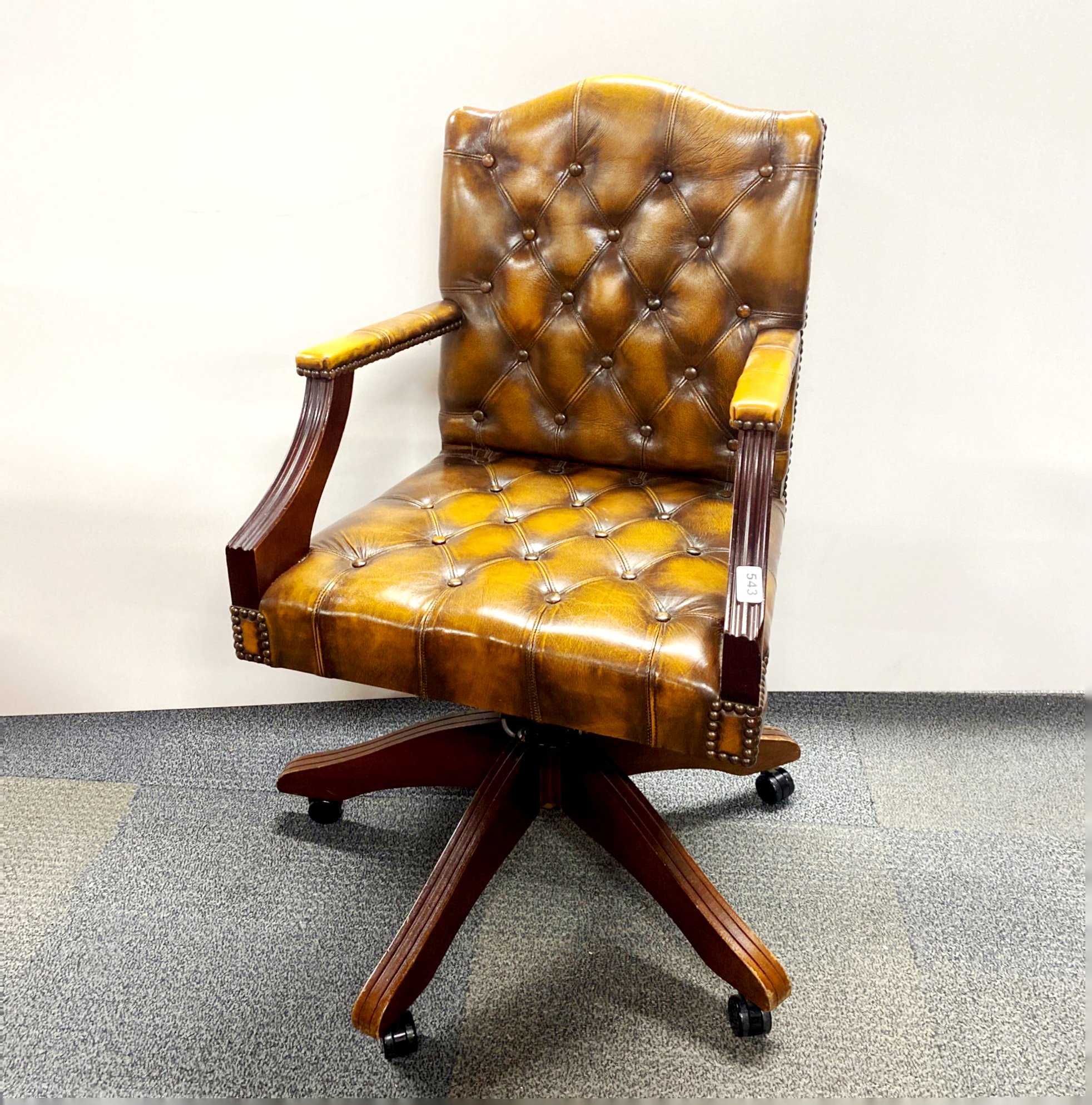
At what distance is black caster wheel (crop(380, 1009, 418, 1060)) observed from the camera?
3.84 ft

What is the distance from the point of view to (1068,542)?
175 centimetres

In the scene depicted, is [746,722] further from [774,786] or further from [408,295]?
[408,295]

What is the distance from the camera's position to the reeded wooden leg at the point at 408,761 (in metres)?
1.46

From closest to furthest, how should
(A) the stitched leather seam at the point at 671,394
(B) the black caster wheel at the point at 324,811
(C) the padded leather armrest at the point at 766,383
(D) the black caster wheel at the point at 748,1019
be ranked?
Answer: 1. (C) the padded leather armrest at the point at 766,383
2. (D) the black caster wheel at the point at 748,1019
3. (A) the stitched leather seam at the point at 671,394
4. (B) the black caster wheel at the point at 324,811

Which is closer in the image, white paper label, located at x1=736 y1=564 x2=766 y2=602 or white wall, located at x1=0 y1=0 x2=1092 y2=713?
white paper label, located at x1=736 y1=564 x2=766 y2=602

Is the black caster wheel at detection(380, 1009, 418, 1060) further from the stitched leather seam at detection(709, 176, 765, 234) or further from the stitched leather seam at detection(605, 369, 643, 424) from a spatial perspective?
the stitched leather seam at detection(709, 176, 765, 234)

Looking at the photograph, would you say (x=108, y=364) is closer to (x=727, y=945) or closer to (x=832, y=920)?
(x=727, y=945)

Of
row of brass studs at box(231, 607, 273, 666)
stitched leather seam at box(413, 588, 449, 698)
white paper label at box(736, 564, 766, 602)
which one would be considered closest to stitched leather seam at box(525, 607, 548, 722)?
stitched leather seam at box(413, 588, 449, 698)

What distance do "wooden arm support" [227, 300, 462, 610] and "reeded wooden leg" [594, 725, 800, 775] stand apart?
1.80 feet

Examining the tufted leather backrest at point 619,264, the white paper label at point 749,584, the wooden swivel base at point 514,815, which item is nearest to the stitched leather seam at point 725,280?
the tufted leather backrest at point 619,264

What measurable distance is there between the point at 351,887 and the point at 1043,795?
118 centimetres

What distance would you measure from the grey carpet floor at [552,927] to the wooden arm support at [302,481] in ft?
1.80

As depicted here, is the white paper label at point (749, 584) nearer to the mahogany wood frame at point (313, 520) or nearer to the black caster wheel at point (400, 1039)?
the mahogany wood frame at point (313, 520)

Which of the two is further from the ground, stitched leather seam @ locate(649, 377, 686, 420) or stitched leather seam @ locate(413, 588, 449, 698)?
stitched leather seam @ locate(649, 377, 686, 420)
